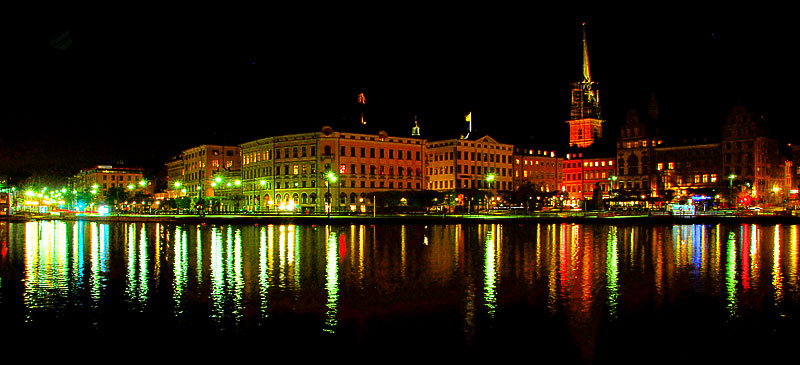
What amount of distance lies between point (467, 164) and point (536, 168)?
2615 centimetres

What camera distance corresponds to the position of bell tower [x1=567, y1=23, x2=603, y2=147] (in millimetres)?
180625

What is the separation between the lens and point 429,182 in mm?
125625

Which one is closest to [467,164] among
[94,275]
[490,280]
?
[490,280]

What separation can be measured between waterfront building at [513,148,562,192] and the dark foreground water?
103180 mm

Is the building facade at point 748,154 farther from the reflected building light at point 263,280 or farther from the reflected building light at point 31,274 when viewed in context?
the reflected building light at point 31,274

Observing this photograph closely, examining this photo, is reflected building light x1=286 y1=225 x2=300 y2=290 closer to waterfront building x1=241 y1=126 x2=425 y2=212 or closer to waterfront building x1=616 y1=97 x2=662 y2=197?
waterfront building x1=241 y1=126 x2=425 y2=212

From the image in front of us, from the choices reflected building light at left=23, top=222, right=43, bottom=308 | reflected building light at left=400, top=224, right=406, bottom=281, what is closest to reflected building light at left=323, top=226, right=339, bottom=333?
reflected building light at left=400, top=224, right=406, bottom=281

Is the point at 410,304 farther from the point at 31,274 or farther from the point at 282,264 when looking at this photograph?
the point at 31,274

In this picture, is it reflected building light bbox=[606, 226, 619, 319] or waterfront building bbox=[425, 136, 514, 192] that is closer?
reflected building light bbox=[606, 226, 619, 319]

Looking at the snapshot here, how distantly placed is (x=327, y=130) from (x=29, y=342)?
9648 centimetres

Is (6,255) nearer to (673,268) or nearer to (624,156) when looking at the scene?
(673,268)

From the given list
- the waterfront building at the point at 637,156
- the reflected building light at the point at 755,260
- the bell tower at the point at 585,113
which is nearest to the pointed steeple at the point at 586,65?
the bell tower at the point at 585,113

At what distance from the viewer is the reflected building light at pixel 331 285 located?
16.6 m

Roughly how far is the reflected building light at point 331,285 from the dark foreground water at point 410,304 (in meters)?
0.07
